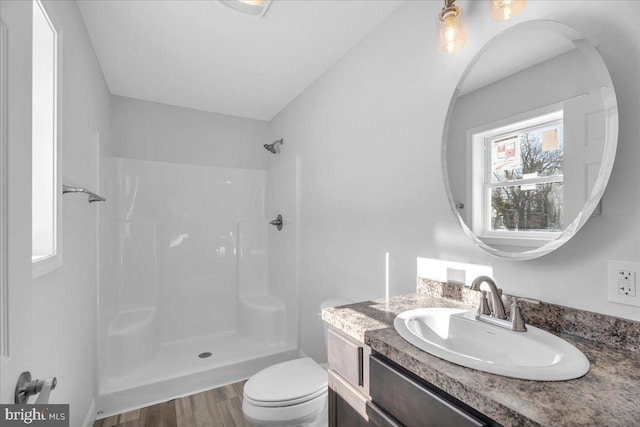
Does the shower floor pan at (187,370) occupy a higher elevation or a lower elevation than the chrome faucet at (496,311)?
lower

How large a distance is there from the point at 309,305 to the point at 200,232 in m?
1.41

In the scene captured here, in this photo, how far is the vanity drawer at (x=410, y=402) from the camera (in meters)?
0.71

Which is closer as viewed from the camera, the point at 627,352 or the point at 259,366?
the point at 627,352

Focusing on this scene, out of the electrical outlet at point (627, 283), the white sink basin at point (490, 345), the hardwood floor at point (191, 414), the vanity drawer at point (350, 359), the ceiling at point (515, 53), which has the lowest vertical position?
the hardwood floor at point (191, 414)

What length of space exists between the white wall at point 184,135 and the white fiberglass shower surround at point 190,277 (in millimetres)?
126

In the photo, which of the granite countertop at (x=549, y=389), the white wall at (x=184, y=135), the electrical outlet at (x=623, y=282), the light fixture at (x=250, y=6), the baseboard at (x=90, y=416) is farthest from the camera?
the white wall at (x=184, y=135)

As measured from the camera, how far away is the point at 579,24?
0.95 m

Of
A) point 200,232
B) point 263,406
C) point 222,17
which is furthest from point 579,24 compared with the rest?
point 200,232

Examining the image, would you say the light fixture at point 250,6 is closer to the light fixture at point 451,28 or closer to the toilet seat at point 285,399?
the light fixture at point 451,28

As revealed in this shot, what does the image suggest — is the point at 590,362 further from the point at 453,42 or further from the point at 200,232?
the point at 200,232

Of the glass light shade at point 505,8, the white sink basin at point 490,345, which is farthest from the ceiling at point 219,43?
the white sink basin at point 490,345

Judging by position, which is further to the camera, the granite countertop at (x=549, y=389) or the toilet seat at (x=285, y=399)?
the toilet seat at (x=285, y=399)

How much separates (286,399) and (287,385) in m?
0.12

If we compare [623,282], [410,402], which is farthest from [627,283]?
[410,402]
